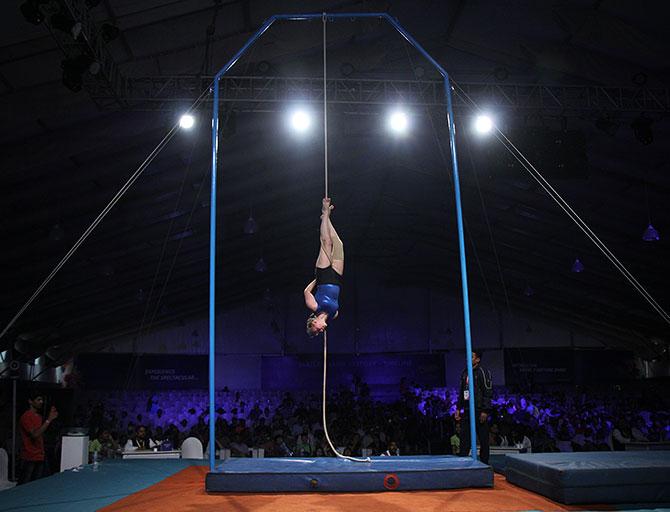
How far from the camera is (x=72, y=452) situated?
24.0 ft

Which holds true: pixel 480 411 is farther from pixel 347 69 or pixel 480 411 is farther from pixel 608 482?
pixel 347 69

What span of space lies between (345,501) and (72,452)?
4511 millimetres

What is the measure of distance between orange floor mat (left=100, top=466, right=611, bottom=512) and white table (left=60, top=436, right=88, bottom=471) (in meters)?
2.75

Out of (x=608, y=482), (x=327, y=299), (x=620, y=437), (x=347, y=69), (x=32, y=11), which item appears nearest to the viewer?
(x=608, y=482)

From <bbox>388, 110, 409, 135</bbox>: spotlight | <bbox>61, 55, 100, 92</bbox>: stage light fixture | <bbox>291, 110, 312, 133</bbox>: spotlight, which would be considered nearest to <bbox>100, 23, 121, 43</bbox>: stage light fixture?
<bbox>61, 55, 100, 92</bbox>: stage light fixture

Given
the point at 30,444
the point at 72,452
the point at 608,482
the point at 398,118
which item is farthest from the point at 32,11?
the point at 608,482

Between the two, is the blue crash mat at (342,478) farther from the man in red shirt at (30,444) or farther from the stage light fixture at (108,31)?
the stage light fixture at (108,31)

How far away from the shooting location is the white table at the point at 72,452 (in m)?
7.29

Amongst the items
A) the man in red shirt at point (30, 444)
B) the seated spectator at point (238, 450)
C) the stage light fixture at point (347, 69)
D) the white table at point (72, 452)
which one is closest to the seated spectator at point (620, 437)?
the seated spectator at point (238, 450)

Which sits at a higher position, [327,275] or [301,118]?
[301,118]

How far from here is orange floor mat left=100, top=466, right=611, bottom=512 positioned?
13.8 feet

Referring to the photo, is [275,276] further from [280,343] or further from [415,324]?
[415,324]

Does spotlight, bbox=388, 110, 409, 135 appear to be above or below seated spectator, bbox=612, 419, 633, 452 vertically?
above

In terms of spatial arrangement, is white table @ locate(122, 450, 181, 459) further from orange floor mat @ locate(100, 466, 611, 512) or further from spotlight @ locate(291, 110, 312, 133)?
spotlight @ locate(291, 110, 312, 133)
